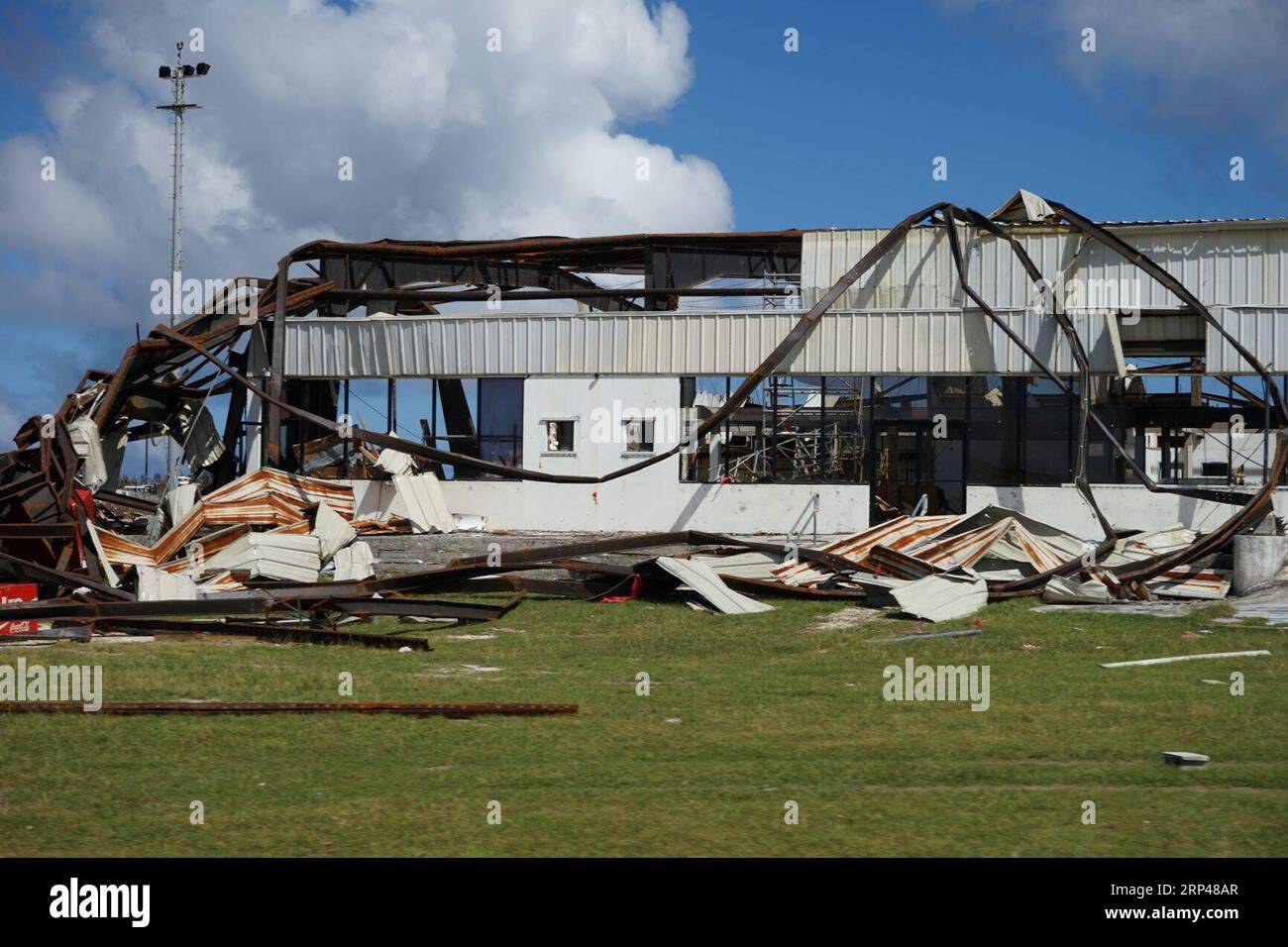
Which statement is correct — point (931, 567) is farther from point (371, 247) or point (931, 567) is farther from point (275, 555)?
point (371, 247)

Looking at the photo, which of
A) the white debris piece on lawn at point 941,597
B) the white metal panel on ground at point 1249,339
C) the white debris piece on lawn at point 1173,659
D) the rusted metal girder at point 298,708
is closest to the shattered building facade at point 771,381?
the white metal panel on ground at point 1249,339

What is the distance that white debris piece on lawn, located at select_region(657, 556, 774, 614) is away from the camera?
663 inches

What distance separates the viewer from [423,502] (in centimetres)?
2555

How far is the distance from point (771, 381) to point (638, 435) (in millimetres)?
2934

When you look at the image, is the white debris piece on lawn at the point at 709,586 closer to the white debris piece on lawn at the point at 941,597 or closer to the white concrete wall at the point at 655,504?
the white debris piece on lawn at the point at 941,597

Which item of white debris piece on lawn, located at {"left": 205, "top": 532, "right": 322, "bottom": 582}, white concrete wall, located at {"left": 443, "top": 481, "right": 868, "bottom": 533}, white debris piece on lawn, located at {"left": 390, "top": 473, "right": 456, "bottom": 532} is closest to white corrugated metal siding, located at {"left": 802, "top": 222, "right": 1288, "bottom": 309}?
white concrete wall, located at {"left": 443, "top": 481, "right": 868, "bottom": 533}

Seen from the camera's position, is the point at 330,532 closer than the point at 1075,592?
No

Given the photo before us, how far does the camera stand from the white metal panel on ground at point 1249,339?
23703mm

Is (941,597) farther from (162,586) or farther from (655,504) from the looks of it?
(162,586)

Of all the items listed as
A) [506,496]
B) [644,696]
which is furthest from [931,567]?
[506,496]

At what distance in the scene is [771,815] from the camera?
255 inches

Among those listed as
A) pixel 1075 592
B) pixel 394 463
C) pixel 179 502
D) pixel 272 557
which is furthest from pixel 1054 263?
pixel 179 502

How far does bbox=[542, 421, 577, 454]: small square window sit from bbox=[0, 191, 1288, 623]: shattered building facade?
5 cm

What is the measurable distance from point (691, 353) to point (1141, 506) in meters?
9.13
